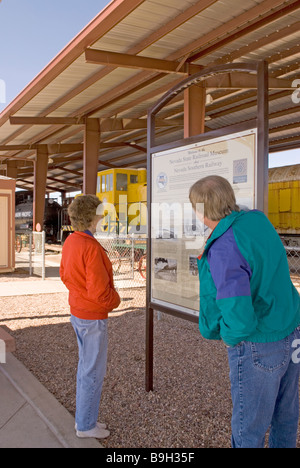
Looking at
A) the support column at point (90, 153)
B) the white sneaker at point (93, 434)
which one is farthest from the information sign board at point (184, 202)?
the support column at point (90, 153)

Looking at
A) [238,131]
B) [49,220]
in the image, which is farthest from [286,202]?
[49,220]

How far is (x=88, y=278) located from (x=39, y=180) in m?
19.2

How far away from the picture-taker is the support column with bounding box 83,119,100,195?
14.7 m

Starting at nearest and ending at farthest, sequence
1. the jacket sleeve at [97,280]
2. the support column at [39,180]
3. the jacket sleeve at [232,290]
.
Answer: the jacket sleeve at [232,290] < the jacket sleeve at [97,280] < the support column at [39,180]

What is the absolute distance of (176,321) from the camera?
7066 millimetres

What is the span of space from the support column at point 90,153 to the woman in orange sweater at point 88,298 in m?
12.3

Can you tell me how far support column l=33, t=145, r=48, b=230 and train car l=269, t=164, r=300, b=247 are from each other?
11833mm

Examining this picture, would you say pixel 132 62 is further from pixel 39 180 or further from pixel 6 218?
pixel 39 180

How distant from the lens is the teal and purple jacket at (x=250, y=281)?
176 cm

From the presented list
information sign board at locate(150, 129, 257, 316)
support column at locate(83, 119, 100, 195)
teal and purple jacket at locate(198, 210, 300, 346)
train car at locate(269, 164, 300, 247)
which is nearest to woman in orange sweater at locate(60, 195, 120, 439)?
information sign board at locate(150, 129, 257, 316)

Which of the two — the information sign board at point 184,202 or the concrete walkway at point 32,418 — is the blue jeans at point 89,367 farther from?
the information sign board at point 184,202

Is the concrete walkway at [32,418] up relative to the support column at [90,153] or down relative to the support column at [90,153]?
down

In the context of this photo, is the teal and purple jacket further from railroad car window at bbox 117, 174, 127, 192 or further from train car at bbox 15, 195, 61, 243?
train car at bbox 15, 195, 61, 243
